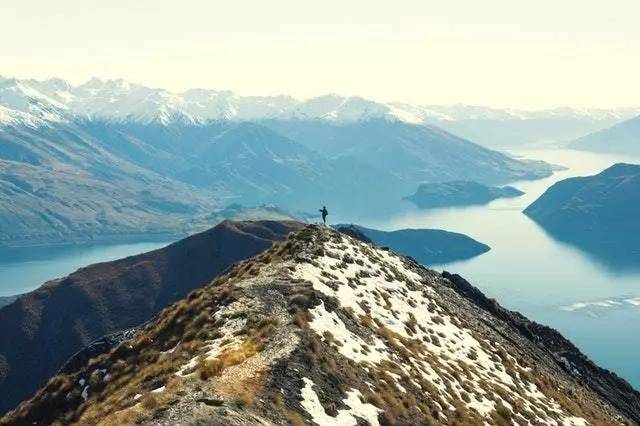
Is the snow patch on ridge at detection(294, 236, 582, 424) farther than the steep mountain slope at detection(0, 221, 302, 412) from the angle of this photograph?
No

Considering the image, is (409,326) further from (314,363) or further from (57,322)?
(57,322)

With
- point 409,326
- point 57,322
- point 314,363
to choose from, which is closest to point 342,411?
point 314,363

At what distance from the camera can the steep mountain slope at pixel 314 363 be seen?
29172 millimetres

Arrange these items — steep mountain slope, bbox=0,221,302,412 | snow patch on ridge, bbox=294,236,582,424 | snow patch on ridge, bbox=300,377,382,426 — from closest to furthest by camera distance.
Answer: snow patch on ridge, bbox=300,377,382,426 < snow patch on ridge, bbox=294,236,582,424 < steep mountain slope, bbox=0,221,302,412

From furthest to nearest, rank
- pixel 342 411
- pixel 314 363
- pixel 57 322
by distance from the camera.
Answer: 1. pixel 57 322
2. pixel 314 363
3. pixel 342 411

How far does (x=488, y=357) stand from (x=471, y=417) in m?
14.6

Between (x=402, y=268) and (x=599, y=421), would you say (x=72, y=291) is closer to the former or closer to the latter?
(x=402, y=268)

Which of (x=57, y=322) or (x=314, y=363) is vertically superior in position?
(x=314, y=363)

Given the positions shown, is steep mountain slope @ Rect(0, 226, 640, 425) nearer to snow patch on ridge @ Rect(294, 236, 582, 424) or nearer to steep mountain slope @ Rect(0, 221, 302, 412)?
snow patch on ridge @ Rect(294, 236, 582, 424)

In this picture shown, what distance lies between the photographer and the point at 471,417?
36438mm

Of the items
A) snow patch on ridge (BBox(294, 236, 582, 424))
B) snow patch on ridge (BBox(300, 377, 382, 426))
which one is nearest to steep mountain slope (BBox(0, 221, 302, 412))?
snow patch on ridge (BBox(294, 236, 582, 424))

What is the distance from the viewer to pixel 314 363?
32562 mm

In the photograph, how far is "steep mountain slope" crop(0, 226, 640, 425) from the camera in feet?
95.7

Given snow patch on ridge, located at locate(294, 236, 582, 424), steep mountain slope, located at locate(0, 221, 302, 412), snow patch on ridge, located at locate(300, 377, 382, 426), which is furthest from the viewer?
steep mountain slope, located at locate(0, 221, 302, 412)
